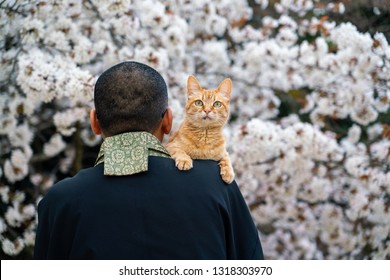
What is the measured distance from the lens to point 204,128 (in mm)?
2215

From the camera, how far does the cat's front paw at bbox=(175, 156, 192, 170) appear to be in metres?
1.90

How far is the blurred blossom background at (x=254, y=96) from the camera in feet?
13.1

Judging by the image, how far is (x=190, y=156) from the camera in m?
2.16

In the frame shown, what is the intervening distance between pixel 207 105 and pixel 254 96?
114 inches

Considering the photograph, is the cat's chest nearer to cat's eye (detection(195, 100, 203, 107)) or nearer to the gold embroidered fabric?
cat's eye (detection(195, 100, 203, 107))

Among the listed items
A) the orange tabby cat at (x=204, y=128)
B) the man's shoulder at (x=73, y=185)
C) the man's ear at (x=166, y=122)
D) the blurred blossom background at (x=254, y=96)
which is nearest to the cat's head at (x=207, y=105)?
the orange tabby cat at (x=204, y=128)

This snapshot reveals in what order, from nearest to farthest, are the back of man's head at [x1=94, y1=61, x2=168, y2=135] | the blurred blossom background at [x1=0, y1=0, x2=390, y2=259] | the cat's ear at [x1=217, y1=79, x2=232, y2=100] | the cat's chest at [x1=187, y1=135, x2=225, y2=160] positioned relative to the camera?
1. the back of man's head at [x1=94, y1=61, x2=168, y2=135]
2. the cat's chest at [x1=187, y1=135, x2=225, y2=160]
3. the cat's ear at [x1=217, y1=79, x2=232, y2=100]
4. the blurred blossom background at [x1=0, y1=0, x2=390, y2=259]

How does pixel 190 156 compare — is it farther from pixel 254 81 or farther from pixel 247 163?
pixel 254 81

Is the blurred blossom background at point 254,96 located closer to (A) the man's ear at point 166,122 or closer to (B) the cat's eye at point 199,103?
(B) the cat's eye at point 199,103

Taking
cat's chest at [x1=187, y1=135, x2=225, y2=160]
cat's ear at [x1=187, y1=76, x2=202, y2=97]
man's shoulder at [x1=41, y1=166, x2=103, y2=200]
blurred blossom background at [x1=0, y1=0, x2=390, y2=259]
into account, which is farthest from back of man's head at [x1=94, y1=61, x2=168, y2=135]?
blurred blossom background at [x1=0, y1=0, x2=390, y2=259]

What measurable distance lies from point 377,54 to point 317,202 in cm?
143

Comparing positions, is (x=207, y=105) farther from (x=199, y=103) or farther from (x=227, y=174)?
(x=227, y=174)

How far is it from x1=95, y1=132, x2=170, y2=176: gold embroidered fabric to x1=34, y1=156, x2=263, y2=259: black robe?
2 centimetres
